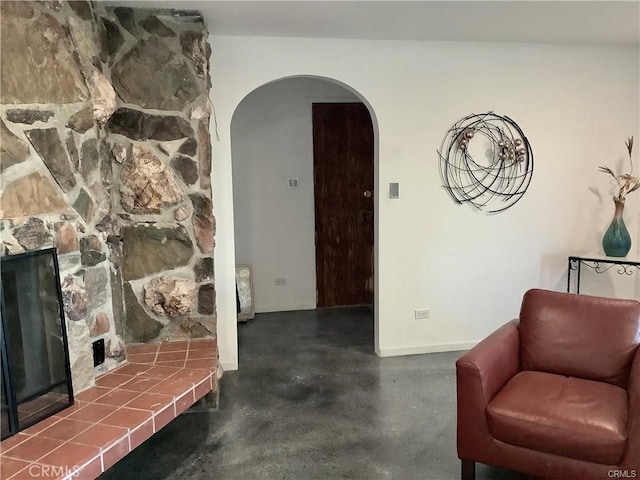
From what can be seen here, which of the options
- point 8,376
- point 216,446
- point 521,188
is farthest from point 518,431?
point 521,188

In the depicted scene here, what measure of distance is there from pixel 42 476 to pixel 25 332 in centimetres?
67

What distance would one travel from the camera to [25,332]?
87.4 inches

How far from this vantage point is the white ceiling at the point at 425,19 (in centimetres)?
299

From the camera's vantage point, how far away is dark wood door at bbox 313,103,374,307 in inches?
205

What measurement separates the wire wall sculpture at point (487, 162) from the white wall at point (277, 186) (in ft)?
5.27

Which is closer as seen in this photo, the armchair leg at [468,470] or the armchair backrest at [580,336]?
the armchair leg at [468,470]

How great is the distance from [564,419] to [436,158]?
2341mm

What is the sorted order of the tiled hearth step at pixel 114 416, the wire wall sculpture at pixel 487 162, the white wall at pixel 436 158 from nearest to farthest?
the tiled hearth step at pixel 114 416 < the white wall at pixel 436 158 < the wire wall sculpture at pixel 487 162

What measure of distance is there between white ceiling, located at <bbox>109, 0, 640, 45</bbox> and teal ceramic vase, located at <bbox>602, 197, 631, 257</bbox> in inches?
54.4

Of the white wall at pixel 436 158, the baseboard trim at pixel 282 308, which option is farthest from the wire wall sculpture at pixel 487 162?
the baseboard trim at pixel 282 308

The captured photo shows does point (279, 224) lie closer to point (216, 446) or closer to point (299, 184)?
point (299, 184)

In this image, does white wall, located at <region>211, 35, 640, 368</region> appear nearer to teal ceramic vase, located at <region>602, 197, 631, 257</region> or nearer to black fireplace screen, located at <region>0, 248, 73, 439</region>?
teal ceramic vase, located at <region>602, 197, 631, 257</region>

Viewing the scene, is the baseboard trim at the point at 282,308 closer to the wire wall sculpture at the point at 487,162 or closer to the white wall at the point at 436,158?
the white wall at the point at 436,158

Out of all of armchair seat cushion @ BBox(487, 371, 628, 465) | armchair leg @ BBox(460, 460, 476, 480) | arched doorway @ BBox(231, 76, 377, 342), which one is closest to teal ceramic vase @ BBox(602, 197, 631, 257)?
armchair seat cushion @ BBox(487, 371, 628, 465)
